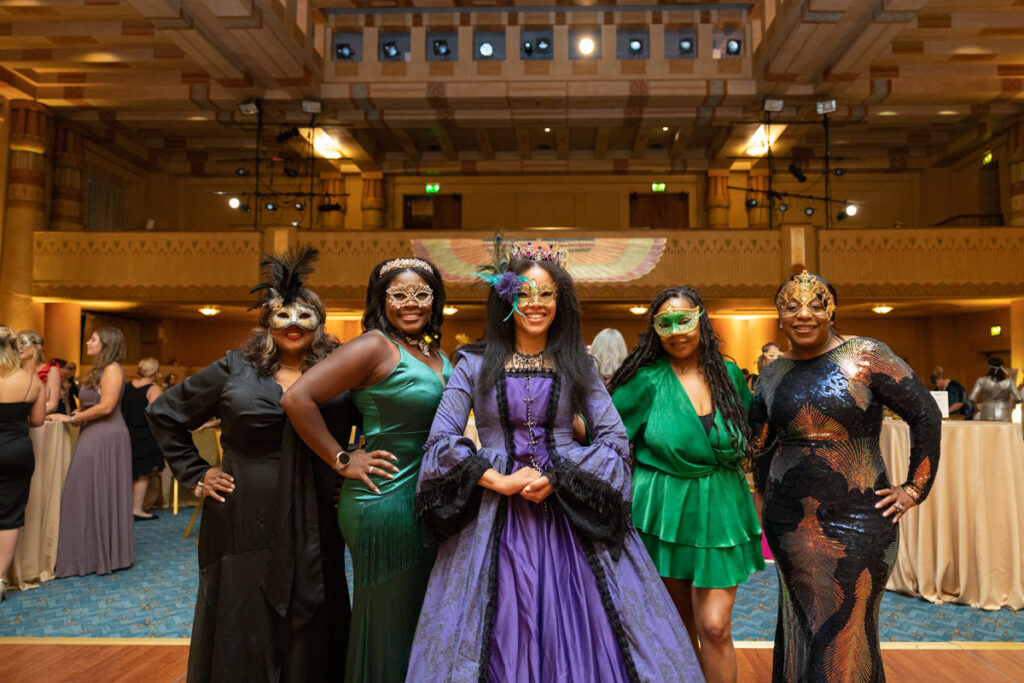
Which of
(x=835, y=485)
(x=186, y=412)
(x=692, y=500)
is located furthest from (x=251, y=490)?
(x=835, y=485)

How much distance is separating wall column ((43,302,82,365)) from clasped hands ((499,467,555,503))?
46.2 ft

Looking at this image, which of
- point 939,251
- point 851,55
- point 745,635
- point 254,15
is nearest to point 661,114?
point 851,55

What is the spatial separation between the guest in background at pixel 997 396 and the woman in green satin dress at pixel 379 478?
5989mm

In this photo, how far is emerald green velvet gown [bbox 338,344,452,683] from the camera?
2.02 m

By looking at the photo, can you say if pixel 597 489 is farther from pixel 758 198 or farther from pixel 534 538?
pixel 758 198

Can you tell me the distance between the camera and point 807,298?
226 centimetres

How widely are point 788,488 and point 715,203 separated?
14.7 metres

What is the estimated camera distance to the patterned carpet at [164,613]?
12.1 ft

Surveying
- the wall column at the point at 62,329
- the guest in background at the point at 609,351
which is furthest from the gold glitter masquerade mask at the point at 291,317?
the wall column at the point at 62,329

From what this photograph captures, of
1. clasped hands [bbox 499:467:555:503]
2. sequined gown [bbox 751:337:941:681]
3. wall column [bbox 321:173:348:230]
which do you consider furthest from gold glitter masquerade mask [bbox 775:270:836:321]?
wall column [bbox 321:173:348:230]

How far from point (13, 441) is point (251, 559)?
9.45 feet

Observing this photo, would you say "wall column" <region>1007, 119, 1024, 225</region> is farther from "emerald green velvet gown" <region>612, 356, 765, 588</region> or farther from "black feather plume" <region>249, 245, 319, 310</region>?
"black feather plume" <region>249, 245, 319, 310</region>

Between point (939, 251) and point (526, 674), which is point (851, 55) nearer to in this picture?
point (939, 251)

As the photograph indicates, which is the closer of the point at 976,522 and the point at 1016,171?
the point at 976,522
